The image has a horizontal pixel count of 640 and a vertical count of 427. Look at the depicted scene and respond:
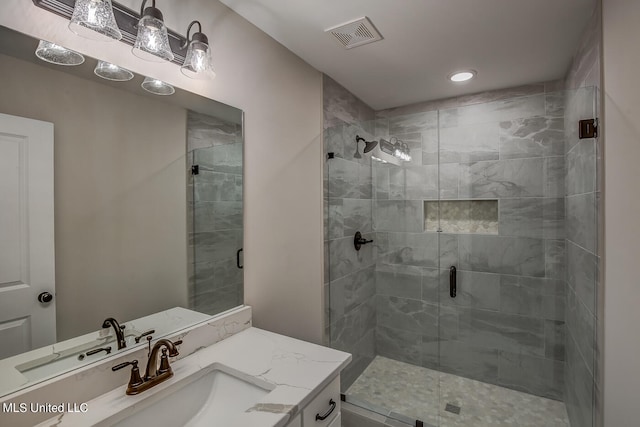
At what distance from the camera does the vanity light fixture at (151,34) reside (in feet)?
3.37

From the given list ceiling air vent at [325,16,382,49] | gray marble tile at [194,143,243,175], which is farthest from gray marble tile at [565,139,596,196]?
gray marble tile at [194,143,243,175]

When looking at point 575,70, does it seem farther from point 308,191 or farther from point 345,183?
point 308,191

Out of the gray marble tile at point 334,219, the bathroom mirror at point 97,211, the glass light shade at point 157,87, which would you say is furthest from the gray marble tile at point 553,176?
the glass light shade at point 157,87

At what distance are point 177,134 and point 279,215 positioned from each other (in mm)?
728

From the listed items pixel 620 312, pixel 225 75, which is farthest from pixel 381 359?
pixel 225 75

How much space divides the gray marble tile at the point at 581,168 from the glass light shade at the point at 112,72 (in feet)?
6.69

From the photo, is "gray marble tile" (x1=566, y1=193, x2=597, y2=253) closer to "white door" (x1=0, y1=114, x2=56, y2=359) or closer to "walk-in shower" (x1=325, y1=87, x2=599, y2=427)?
"walk-in shower" (x1=325, y1=87, x2=599, y2=427)

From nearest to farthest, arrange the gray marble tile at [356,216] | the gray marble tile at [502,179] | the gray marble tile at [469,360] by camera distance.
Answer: the gray marble tile at [502,179]
the gray marble tile at [469,360]
the gray marble tile at [356,216]

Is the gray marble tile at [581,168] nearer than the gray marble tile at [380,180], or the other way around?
the gray marble tile at [581,168]

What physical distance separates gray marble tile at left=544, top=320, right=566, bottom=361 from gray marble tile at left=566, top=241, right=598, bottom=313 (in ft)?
1.17

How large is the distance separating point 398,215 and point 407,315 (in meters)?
0.84

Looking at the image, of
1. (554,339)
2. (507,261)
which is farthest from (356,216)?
(554,339)

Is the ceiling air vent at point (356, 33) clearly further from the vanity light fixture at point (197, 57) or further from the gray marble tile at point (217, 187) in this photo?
the gray marble tile at point (217, 187)

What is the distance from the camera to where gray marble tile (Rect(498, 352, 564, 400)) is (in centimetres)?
204
